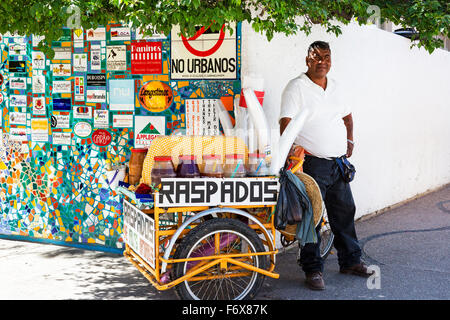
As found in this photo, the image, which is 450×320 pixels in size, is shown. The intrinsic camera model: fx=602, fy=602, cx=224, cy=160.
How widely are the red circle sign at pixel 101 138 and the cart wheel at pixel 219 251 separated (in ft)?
6.86

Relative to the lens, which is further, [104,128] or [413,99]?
[413,99]

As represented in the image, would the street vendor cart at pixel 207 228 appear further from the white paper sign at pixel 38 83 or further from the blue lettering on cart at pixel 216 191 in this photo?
the white paper sign at pixel 38 83

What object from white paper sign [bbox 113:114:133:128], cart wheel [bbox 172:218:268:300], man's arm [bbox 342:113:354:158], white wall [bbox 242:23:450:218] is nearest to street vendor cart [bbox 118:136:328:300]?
cart wheel [bbox 172:218:268:300]

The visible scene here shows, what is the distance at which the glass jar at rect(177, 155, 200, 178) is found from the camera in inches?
174

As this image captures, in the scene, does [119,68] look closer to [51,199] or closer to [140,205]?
[51,199]

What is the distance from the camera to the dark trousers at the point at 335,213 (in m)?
5.11

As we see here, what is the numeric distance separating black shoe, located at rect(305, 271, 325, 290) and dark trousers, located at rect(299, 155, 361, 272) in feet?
0.12

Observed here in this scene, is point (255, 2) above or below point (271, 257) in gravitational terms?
above

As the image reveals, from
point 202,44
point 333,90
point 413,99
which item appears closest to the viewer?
point 333,90

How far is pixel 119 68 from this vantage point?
6.11 meters

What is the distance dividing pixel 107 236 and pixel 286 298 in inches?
89.5

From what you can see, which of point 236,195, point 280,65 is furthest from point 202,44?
point 236,195

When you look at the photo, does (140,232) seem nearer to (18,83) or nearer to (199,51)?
(199,51)

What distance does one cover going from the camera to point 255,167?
4.61 meters
